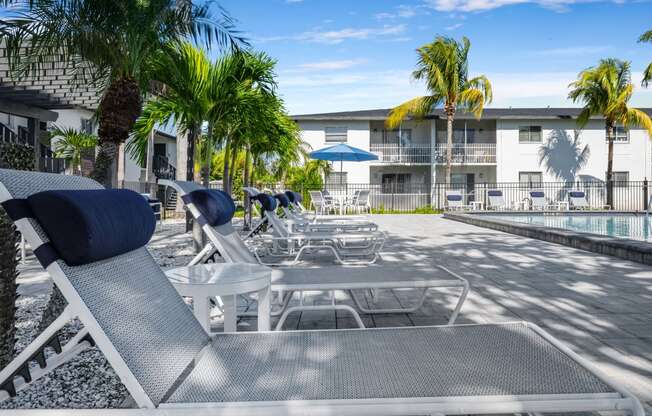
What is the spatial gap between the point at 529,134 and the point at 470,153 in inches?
141

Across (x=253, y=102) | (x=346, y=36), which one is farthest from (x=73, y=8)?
(x=346, y=36)

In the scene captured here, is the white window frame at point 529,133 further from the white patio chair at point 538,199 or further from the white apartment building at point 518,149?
the white patio chair at point 538,199

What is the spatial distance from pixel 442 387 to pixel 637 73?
91.0ft

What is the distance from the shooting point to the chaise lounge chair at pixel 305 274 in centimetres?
313

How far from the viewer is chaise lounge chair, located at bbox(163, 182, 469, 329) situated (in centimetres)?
313

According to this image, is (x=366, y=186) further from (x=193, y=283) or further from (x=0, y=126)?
(x=193, y=283)

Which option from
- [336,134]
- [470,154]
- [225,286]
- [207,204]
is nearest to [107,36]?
[207,204]

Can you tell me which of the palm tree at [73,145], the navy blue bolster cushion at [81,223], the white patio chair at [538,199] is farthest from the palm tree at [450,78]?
the navy blue bolster cushion at [81,223]

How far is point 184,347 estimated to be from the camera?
1874 mm

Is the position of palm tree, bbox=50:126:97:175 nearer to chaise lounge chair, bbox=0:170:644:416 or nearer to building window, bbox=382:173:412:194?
building window, bbox=382:173:412:194

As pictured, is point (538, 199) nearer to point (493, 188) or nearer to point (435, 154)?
point (493, 188)

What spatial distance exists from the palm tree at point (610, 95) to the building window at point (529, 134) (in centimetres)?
400

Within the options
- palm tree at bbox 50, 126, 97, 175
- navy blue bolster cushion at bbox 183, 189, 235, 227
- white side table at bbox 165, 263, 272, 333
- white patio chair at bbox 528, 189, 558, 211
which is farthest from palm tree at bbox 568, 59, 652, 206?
white side table at bbox 165, 263, 272, 333

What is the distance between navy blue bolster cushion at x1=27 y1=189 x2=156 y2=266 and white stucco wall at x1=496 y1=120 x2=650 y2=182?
99.0 feet
